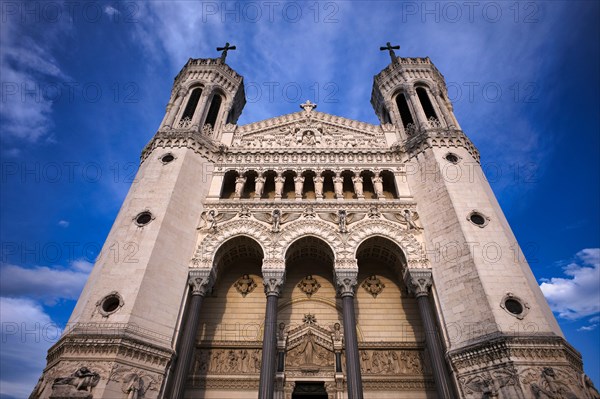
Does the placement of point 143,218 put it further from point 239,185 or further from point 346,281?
point 346,281

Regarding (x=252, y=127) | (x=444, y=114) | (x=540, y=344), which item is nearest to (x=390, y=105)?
(x=444, y=114)

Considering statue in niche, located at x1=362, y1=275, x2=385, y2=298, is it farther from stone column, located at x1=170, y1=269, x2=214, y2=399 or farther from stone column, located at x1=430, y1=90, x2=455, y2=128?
stone column, located at x1=430, y1=90, x2=455, y2=128

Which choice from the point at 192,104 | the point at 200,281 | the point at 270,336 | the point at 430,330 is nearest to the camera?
the point at 430,330

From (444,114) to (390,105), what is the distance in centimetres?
374

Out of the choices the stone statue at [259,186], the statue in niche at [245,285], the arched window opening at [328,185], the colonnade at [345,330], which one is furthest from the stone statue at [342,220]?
the statue in niche at [245,285]

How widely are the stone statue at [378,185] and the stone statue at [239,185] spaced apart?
717cm

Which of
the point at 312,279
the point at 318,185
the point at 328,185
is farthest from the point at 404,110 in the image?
the point at 312,279

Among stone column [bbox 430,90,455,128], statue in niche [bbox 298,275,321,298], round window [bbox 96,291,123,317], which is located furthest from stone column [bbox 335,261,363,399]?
stone column [bbox 430,90,455,128]

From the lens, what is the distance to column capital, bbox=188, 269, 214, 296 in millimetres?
14609

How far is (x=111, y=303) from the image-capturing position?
13.0m

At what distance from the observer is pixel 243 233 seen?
16234mm

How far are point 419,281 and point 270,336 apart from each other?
6547mm

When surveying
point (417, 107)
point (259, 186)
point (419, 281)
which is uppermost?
point (417, 107)

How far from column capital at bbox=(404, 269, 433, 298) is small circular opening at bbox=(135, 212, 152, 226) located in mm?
11761
